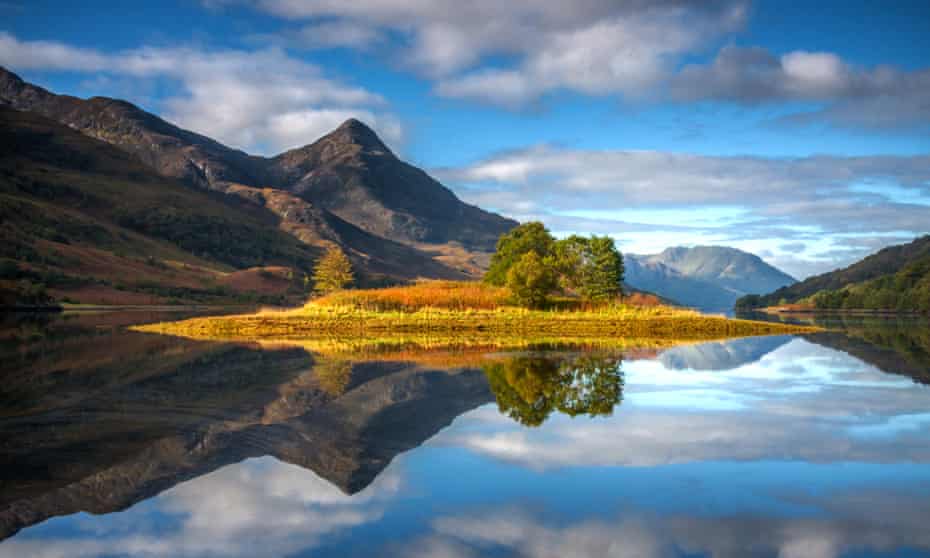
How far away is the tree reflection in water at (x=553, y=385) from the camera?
53.9 ft

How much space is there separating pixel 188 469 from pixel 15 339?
3725 cm

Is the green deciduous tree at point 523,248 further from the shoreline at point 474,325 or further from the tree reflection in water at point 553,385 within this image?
the tree reflection in water at point 553,385

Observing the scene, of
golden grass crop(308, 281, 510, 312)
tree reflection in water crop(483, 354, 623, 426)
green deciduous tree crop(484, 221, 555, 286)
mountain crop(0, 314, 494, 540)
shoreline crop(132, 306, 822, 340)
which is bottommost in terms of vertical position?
mountain crop(0, 314, 494, 540)

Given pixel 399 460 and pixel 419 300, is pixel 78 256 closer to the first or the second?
pixel 419 300

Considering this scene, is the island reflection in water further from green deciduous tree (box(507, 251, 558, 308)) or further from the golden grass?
the golden grass

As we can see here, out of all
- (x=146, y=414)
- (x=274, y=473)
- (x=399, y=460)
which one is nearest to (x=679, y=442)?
(x=399, y=460)

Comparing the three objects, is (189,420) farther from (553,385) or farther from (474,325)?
(474,325)

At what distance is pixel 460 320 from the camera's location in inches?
1796

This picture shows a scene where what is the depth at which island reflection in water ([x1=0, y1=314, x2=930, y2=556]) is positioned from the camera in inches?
331

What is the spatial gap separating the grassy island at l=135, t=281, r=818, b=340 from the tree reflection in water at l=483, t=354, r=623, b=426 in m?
14.5

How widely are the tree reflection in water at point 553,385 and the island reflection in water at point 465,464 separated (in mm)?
162

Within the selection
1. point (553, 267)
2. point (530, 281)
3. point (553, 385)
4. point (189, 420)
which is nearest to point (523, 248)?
point (553, 267)

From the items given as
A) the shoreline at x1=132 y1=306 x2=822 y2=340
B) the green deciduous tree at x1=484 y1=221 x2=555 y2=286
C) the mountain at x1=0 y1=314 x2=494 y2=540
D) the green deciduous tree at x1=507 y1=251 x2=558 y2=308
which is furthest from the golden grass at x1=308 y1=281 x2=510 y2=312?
the mountain at x1=0 y1=314 x2=494 y2=540

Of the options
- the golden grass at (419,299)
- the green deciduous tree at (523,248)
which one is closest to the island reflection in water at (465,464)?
the golden grass at (419,299)
